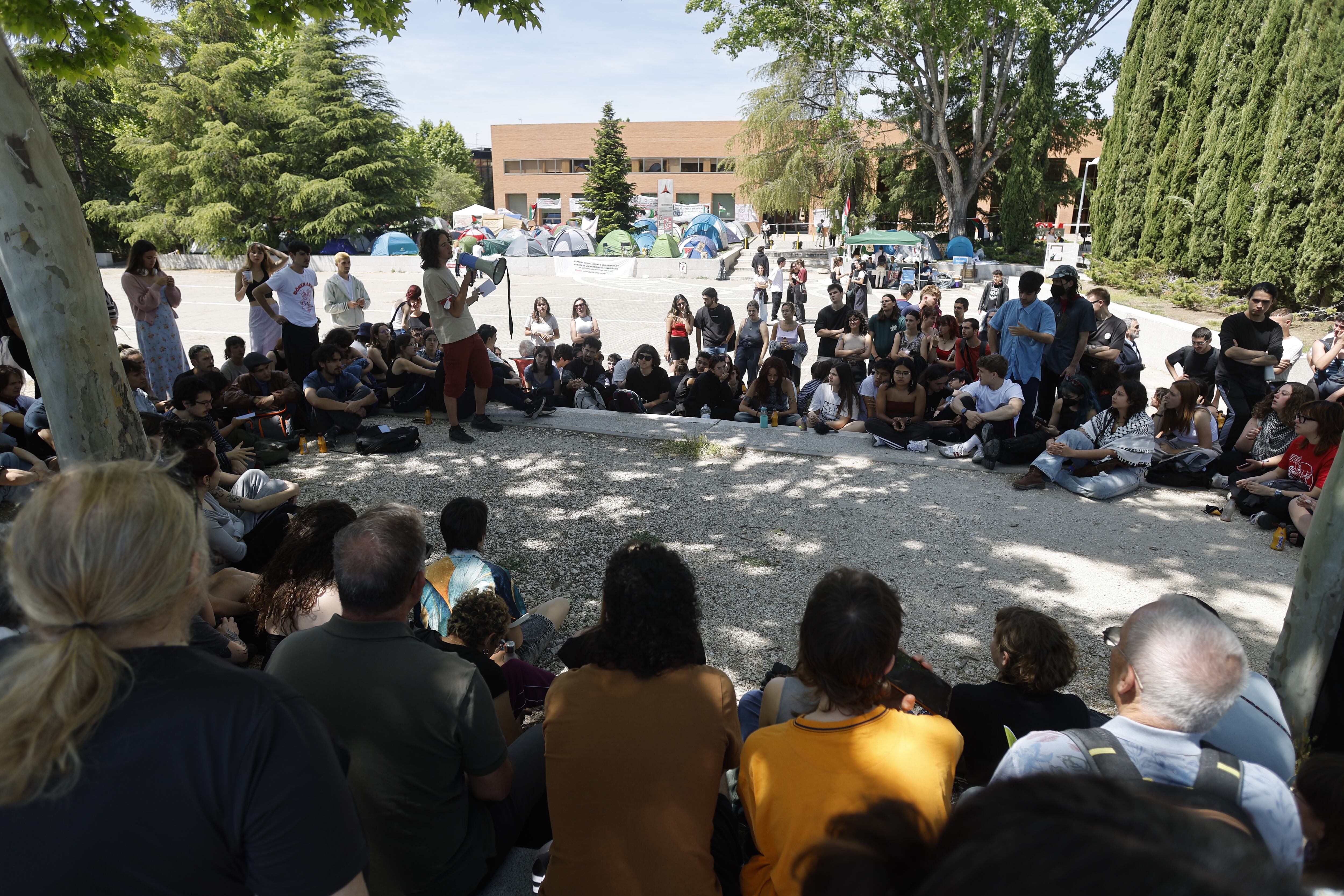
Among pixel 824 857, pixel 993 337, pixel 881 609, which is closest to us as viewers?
pixel 824 857

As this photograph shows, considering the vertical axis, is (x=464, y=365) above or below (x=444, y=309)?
below

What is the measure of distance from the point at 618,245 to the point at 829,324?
25.5m

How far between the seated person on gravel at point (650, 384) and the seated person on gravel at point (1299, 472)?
5458mm

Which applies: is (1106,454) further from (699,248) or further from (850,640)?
(699,248)

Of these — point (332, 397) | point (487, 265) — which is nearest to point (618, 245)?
point (487, 265)

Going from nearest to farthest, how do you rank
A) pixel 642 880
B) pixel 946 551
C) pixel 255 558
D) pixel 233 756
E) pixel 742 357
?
pixel 233 756 < pixel 642 880 < pixel 255 558 < pixel 946 551 < pixel 742 357

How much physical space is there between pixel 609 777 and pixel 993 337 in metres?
7.57

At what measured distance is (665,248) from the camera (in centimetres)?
3303

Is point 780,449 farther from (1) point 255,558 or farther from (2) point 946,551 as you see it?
(1) point 255,558

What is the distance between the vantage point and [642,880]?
2006 mm

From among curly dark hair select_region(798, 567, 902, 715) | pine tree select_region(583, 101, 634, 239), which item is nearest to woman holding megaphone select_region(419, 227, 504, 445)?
curly dark hair select_region(798, 567, 902, 715)

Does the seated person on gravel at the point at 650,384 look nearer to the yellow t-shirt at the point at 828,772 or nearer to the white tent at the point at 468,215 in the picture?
the yellow t-shirt at the point at 828,772

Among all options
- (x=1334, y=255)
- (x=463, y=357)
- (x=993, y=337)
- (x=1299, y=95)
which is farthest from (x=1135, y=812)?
(x=1299, y=95)

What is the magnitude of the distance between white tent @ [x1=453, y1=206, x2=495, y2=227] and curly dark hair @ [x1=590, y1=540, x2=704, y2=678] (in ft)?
142
